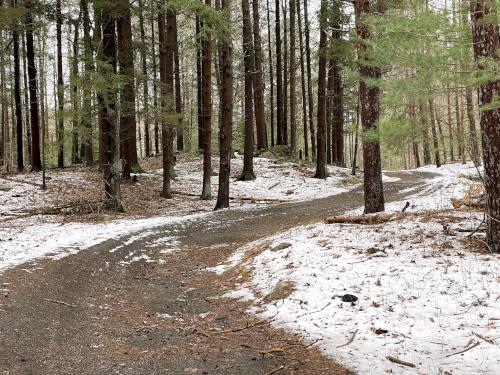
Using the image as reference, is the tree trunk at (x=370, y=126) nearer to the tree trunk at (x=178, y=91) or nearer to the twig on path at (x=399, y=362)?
the twig on path at (x=399, y=362)

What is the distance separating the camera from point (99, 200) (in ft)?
49.5

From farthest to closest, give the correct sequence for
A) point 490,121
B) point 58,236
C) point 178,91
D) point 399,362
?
point 178,91
point 58,236
point 490,121
point 399,362

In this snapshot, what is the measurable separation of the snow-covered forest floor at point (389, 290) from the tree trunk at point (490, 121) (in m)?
0.47

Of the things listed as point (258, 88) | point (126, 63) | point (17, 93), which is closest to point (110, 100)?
point (126, 63)

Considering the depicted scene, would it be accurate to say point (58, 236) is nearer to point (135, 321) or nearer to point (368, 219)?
point (135, 321)

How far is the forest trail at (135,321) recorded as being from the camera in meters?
4.84

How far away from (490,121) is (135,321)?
243 inches

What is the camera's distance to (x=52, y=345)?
17.3ft

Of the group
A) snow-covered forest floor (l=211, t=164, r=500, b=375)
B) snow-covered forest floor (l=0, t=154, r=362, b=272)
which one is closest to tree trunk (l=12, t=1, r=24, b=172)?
snow-covered forest floor (l=0, t=154, r=362, b=272)

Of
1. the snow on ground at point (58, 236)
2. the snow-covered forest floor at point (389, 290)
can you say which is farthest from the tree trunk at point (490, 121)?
the snow on ground at point (58, 236)

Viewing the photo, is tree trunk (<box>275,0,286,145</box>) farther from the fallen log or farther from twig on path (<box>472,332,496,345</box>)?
twig on path (<box>472,332,496,345</box>)

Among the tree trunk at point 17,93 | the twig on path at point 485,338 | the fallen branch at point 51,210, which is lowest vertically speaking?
the twig on path at point 485,338

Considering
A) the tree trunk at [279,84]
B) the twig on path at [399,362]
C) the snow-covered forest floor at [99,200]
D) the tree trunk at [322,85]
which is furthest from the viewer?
the tree trunk at [279,84]

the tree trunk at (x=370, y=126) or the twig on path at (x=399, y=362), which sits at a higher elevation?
the tree trunk at (x=370, y=126)
